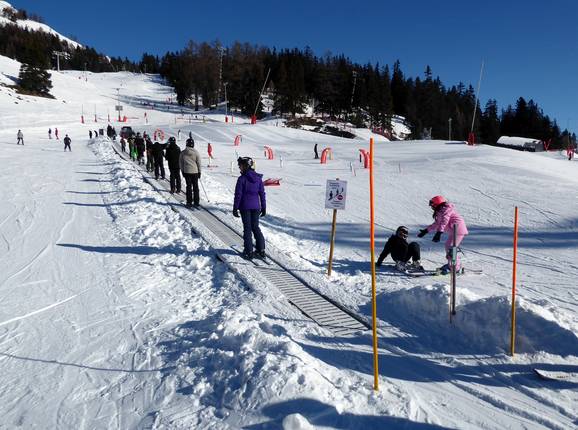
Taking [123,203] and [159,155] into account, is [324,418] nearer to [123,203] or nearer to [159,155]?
[123,203]

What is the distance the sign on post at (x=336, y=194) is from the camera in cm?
725

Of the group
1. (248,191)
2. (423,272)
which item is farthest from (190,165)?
(423,272)

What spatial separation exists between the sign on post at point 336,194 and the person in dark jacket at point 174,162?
797 centimetres

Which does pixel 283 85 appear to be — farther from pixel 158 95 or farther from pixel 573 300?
pixel 573 300

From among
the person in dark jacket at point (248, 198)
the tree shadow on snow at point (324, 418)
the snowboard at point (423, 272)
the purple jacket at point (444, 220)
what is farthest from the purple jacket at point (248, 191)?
the tree shadow on snow at point (324, 418)

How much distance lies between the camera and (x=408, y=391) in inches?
155

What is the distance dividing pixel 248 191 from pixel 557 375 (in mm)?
5430

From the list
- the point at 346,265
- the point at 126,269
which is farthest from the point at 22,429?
the point at 346,265

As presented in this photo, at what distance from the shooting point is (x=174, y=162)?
14125 mm

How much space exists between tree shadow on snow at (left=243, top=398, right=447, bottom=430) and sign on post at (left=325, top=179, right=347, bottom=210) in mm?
4163

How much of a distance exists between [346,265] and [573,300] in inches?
151

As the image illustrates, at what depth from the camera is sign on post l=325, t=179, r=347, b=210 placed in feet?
23.8

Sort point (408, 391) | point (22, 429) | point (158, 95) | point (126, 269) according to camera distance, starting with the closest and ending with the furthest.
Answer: point (22, 429) → point (408, 391) → point (126, 269) → point (158, 95)

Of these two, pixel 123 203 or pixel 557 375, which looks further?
pixel 123 203
